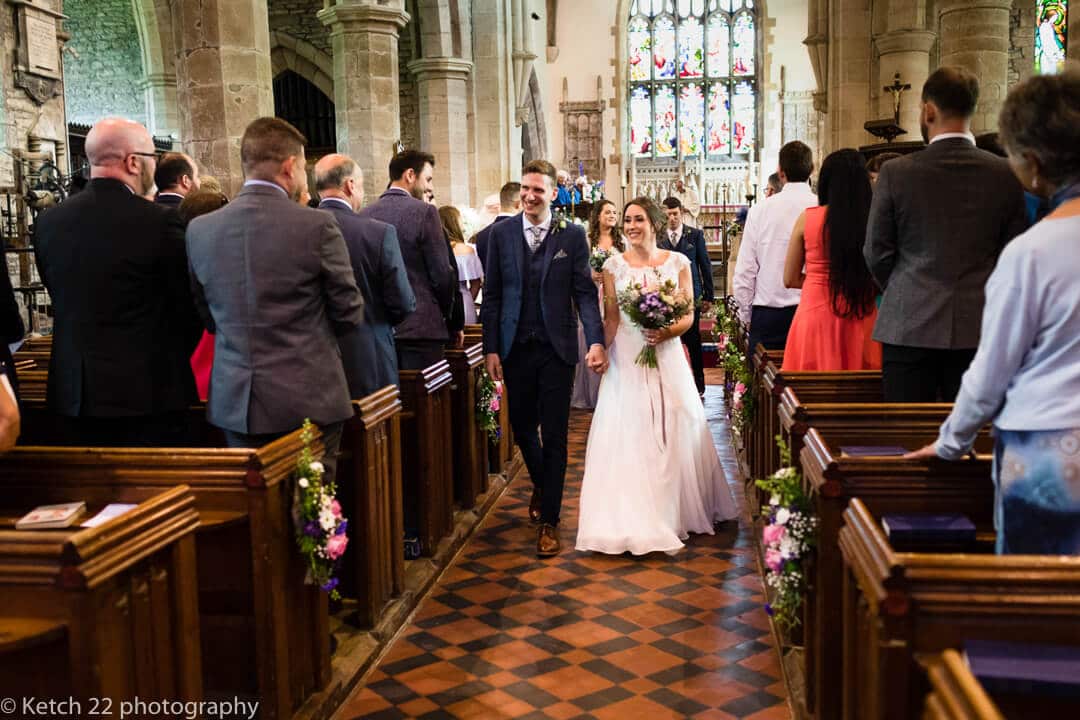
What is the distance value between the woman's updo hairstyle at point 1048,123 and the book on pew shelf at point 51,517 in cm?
223

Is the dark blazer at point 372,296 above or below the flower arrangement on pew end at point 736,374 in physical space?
above

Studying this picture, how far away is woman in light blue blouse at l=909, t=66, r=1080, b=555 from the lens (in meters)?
2.00

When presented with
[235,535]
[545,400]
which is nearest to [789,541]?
[235,535]

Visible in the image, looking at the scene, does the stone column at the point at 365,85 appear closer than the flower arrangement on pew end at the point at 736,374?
No

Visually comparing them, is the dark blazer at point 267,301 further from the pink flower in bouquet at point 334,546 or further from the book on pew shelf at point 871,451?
the book on pew shelf at point 871,451

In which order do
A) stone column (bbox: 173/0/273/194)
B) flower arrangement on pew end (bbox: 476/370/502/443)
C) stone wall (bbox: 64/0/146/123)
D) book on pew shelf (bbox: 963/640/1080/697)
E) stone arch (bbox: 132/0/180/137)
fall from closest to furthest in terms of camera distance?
book on pew shelf (bbox: 963/640/1080/697)
flower arrangement on pew end (bbox: 476/370/502/443)
stone column (bbox: 173/0/273/194)
stone arch (bbox: 132/0/180/137)
stone wall (bbox: 64/0/146/123)

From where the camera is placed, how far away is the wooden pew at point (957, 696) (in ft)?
4.64

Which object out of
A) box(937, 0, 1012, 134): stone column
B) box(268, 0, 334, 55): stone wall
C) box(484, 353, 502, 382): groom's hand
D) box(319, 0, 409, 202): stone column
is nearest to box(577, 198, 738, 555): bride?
box(484, 353, 502, 382): groom's hand

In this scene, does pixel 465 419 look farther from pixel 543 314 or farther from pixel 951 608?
pixel 951 608

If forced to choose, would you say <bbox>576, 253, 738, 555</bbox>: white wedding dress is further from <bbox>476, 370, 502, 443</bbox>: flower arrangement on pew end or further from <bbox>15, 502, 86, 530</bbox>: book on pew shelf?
<bbox>15, 502, 86, 530</bbox>: book on pew shelf

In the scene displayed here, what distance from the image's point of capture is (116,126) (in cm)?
325

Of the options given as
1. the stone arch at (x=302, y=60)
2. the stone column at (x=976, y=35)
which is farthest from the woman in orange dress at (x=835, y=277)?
the stone arch at (x=302, y=60)

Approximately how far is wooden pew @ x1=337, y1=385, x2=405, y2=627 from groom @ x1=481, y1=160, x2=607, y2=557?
0.97m

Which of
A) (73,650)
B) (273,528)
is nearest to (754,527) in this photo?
(273,528)
